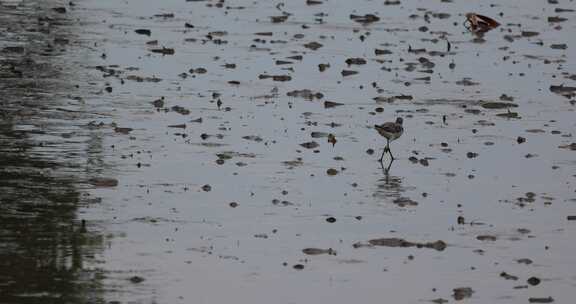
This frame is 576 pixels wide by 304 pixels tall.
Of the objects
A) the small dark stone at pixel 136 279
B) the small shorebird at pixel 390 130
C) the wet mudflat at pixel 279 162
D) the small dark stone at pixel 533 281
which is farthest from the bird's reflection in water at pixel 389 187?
the small dark stone at pixel 136 279

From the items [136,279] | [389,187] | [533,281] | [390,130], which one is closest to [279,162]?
[390,130]

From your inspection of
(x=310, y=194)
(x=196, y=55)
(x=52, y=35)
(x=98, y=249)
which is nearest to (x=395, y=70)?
(x=196, y=55)

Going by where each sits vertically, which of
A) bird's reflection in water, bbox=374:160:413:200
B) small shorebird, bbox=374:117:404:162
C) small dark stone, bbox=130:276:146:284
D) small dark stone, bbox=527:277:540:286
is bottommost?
small dark stone, bbox=527:277:540:286

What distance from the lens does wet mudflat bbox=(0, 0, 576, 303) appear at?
1441 cm

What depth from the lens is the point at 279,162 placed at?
1988cm

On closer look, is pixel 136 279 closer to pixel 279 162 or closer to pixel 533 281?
pixel 533 281

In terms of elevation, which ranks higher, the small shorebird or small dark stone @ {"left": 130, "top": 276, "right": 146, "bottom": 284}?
the small shorebird

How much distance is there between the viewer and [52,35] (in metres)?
30.0

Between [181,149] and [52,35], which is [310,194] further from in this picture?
[52,35]

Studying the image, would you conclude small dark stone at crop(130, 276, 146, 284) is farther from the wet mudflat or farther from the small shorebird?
the small shorebird

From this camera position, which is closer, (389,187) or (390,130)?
(389,187)

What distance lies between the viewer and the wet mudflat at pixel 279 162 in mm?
14406

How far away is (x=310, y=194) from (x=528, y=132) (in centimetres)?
627

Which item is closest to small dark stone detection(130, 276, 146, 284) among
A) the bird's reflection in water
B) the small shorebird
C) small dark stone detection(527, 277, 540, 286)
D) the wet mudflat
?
the wet mudflat
